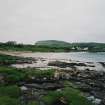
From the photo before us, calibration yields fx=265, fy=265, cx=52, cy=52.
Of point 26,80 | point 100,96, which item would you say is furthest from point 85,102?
point 26,80

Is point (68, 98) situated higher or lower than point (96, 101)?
higher

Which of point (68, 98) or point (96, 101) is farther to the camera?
point (96, 101)

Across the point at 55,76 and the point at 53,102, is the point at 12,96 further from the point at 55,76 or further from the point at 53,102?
the point at 55,76

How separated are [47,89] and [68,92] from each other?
12.7ft

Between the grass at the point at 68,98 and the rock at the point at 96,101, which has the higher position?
the grass at the point at 68,98

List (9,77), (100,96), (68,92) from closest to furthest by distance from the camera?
(68,92) < (100,96) < (9,77)

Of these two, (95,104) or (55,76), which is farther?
(55,76)

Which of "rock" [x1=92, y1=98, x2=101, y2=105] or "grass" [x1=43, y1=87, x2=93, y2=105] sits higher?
"grass" [x1=43, y1=87, x2=93, y2=105]

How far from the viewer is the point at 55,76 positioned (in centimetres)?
3122

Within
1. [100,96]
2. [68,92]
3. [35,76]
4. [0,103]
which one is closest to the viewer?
[0,103]

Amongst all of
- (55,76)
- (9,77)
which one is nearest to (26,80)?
(9,77)

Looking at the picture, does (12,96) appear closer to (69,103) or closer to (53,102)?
(53,102)

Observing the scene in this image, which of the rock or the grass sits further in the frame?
the rock

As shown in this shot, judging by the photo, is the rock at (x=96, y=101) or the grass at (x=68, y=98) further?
the rock at (x=96, y=101)
